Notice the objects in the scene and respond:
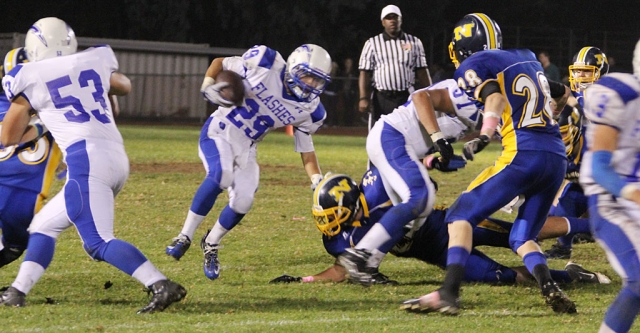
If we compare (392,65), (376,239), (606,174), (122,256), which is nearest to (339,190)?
(376,239)

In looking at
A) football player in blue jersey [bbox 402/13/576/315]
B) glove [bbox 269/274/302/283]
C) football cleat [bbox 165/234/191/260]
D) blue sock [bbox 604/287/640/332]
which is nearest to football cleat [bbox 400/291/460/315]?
football player in blue jersey [bbox 402/13/576/315]

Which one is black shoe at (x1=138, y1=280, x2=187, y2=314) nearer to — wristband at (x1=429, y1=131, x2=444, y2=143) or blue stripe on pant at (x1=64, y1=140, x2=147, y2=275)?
blue stripe on pant at (x1=64, y1=140, x2=147, y2=275)

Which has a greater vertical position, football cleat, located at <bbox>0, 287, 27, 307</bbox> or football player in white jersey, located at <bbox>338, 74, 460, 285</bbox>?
football player in white jersey, located at <bbox>338, 74, 460, 285</bbox>

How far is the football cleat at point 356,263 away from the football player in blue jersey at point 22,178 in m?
1.61

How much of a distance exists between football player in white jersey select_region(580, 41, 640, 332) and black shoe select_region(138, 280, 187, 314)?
188 centimetres

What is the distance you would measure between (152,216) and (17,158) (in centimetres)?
309

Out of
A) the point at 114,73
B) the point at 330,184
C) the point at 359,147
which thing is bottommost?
the point at 359,147

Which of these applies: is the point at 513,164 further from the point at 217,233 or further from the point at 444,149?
the point at 217,233

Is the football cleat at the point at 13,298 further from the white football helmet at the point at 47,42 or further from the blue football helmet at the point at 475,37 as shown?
the blue football helmet at the point at 475,37

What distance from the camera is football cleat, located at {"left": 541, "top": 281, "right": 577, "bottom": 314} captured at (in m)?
4.50

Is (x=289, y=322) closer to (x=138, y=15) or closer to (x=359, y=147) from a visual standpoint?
(x=359, y=147)

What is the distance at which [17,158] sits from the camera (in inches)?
191

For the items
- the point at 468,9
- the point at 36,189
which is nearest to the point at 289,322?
the point at 36,189

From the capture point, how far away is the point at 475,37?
503cm
